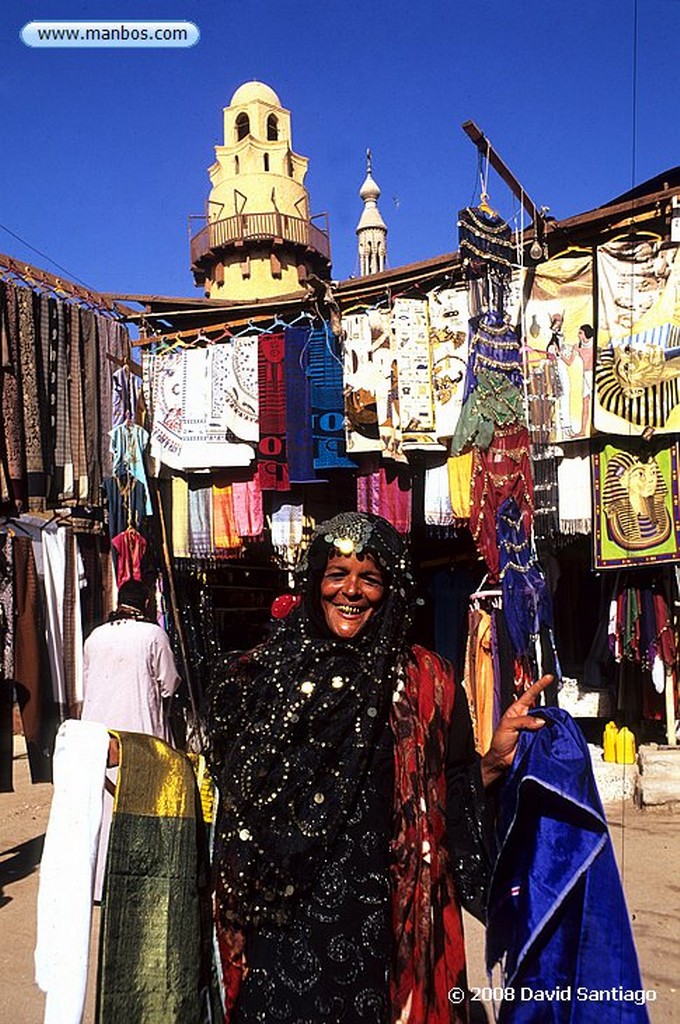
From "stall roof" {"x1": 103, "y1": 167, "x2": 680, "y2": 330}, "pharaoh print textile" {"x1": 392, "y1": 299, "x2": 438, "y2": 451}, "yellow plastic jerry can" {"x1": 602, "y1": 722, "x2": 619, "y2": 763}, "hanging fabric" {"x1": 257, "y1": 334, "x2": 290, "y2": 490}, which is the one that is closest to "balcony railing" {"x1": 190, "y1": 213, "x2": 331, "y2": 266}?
"stall roof" {"x1": 103, "y1": 167, "x2": 680, "y2": 330}

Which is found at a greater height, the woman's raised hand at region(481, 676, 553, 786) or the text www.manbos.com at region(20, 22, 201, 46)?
the text www.manbos.com at region(20, 22, 201, 46)

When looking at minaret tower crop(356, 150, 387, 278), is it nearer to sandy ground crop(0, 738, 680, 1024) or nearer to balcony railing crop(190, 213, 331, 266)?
balcony railing crop(190, 213, 331, 266)

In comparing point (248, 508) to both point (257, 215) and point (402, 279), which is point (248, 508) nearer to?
point (402, 279)

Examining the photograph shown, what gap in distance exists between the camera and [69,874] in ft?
5.83

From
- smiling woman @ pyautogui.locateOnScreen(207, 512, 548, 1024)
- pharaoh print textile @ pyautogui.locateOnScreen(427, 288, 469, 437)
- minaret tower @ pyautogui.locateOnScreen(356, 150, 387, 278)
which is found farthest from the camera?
minaret tower @ pyautogui.locateOnScreen(356, 150, 387, 278)

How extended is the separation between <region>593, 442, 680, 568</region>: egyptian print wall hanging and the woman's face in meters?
4.32

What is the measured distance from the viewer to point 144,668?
4410 mm

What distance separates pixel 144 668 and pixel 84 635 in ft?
7.43

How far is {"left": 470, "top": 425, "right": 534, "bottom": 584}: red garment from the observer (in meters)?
5.88

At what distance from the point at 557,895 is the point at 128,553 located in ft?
17.3

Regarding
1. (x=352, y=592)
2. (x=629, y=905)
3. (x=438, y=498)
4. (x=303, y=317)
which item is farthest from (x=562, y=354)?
(x=352, y=592)

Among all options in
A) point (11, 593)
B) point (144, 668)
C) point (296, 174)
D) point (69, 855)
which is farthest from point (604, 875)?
point (296, 174)

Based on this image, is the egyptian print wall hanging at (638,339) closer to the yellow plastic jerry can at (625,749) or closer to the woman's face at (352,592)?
the yellow plastic jerry can at (625,749)

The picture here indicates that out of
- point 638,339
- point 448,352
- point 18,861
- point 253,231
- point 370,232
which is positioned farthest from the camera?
point 370,232
